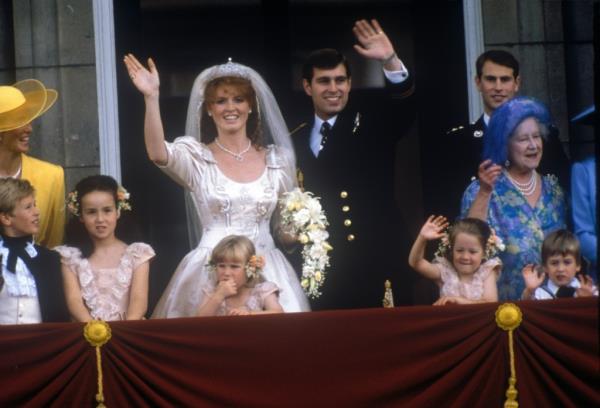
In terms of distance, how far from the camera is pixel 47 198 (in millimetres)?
10422

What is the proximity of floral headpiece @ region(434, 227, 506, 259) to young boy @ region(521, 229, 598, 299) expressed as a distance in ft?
0.72

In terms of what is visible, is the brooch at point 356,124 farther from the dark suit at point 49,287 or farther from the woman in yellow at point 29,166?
the dark suit at point 49,287

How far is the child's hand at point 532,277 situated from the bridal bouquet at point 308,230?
117cm

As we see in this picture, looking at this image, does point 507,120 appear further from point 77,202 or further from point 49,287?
point 49,287

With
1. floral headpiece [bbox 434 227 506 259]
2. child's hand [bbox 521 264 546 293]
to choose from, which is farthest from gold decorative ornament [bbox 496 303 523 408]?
floral headpiece [bbox 434 227 506 259]

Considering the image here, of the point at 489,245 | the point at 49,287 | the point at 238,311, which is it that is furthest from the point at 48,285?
the point at 489,245

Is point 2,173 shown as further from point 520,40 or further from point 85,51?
point 520,40

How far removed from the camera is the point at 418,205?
1133 centimetres

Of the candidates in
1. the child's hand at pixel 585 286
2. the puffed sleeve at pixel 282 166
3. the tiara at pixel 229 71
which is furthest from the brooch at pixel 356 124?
the child's hand at pixel 585 286

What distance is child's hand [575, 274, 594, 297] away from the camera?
9.99 metres

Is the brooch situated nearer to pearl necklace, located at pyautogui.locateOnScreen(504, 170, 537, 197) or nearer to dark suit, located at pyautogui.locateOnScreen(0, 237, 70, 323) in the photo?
pearl necklace, located at pyautogui.locateOnScreen(504, 170, 537, 197)

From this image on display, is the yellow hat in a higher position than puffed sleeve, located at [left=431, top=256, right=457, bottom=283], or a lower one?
higher

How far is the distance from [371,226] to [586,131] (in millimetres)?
1798

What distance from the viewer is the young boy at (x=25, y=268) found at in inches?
384
